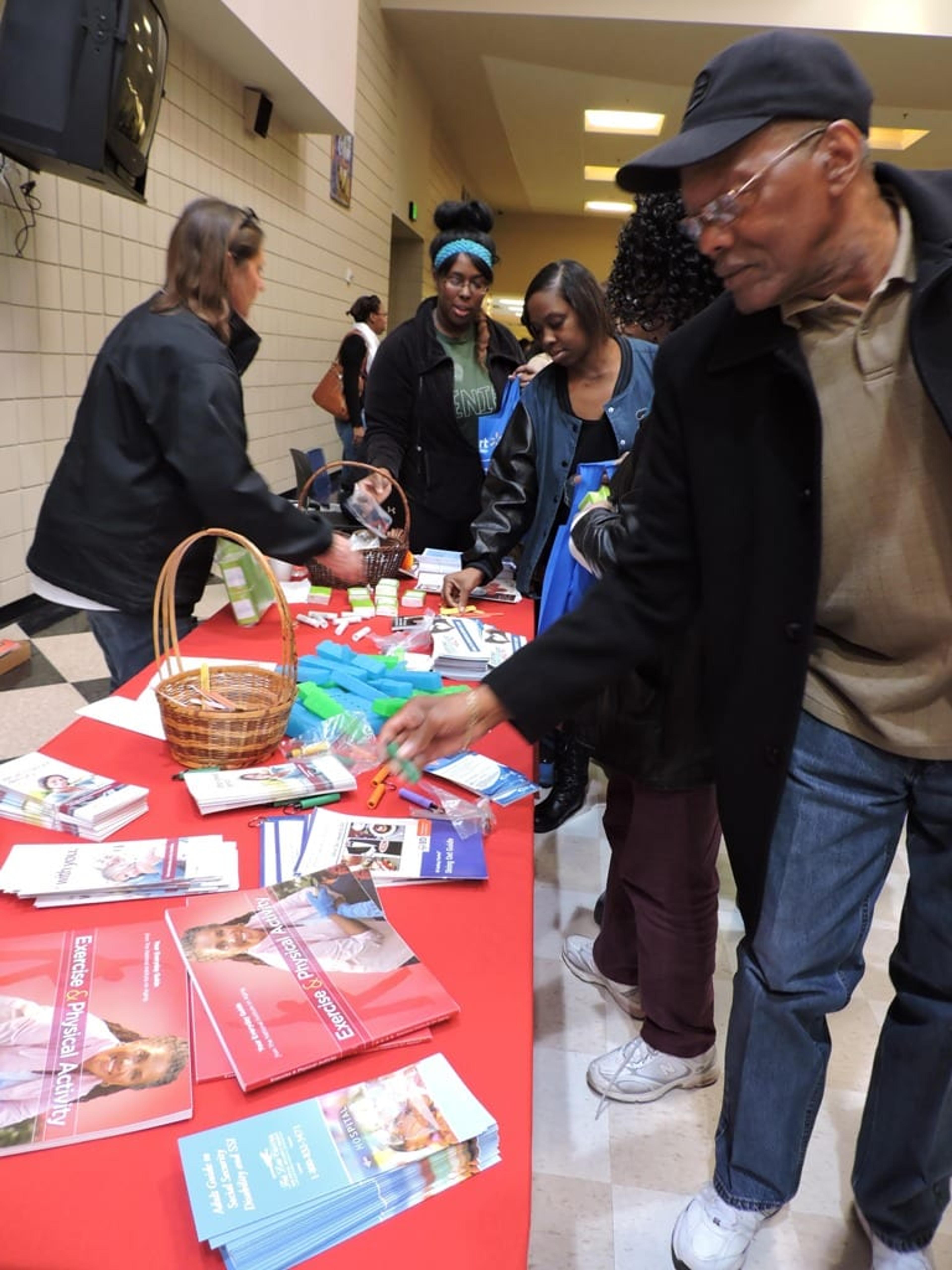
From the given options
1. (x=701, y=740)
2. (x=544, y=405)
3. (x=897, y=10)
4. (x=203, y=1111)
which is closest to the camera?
(x=203, y=1111)

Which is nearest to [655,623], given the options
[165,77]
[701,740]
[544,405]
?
[701,740]

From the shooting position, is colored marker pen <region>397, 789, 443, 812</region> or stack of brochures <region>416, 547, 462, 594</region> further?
stack of brochures <region>416, 547, 462, 594</region>

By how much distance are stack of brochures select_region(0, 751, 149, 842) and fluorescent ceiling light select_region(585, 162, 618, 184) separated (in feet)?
41.9

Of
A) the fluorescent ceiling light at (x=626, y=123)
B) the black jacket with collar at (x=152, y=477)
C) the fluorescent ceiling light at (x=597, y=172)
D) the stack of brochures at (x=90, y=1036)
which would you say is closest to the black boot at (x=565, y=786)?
the black jacket with collar at (x=152, y=477)

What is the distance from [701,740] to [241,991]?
91 cm

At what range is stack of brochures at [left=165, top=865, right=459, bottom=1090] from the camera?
0.86m

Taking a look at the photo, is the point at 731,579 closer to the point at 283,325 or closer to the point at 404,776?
the point at 404,776

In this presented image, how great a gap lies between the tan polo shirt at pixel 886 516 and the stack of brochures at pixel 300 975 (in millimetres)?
656

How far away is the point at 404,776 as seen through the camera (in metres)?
1.17

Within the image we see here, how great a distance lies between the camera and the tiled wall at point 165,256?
3682 mm

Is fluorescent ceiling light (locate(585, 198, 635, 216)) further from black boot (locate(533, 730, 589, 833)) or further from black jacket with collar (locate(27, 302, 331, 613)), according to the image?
black jacket with collar (locate(27, 302, 331, 613))

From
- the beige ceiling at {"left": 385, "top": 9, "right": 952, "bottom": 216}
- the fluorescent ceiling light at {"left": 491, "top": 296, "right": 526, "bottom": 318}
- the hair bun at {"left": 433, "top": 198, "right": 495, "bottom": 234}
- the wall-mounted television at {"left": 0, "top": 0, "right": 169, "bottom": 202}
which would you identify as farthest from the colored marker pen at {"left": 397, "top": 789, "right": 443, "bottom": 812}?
the fluorescent ceiling light at {"left": 491, "top": 296, "right": 526, "bottom": 318}

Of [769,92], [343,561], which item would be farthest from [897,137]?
[769,92]

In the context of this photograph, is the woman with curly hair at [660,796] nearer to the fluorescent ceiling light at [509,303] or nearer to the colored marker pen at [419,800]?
the colored marker pen at [419,800]
